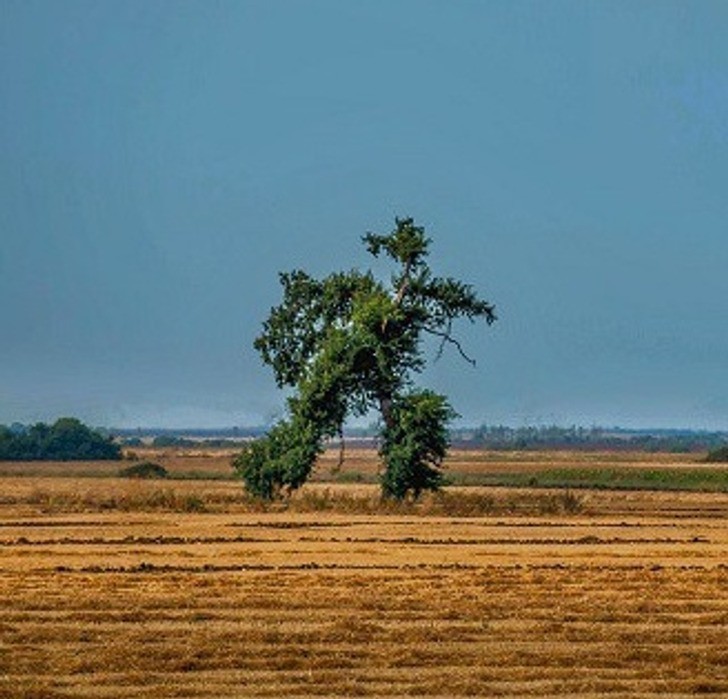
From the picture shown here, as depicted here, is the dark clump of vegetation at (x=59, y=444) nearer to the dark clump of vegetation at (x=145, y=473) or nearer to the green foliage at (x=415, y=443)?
the dark clump of vegetation at (x=145, y=473)

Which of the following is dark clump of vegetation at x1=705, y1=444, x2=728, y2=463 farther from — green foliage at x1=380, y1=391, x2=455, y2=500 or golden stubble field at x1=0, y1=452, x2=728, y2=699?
golden stubble field at x1=0, y1=452, x2=728, y2=699

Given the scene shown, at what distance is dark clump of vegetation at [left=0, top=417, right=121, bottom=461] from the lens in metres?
146

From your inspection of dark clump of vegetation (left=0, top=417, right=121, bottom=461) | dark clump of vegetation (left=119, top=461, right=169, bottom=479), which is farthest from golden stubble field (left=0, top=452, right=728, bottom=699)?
dark clump of vegetation (left=0, top=417, right=121, bottom=461)

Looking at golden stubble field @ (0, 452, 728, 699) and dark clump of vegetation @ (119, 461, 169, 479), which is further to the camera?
dark clump of vegetation @ (119, 461, 169, 479)

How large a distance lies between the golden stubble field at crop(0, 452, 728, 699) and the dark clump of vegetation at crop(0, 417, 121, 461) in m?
96.5

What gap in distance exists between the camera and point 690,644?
2294 centimetres

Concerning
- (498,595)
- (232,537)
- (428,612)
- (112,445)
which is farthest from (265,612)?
(112,445)

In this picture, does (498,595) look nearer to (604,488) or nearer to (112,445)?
(604,488)

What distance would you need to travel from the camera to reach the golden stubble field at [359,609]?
783 inches

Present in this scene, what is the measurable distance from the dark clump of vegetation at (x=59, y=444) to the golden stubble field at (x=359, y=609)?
9653 centimetres

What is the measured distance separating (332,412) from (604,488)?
2721 centimetres

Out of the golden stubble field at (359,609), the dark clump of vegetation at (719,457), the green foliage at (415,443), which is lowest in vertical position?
the golden stubble field at (359,609)

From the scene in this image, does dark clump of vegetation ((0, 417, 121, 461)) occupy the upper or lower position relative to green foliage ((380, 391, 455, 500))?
upper

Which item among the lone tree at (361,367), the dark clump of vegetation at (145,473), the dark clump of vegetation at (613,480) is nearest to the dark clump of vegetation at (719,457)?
the dark clump of vegetation at (613,480)
